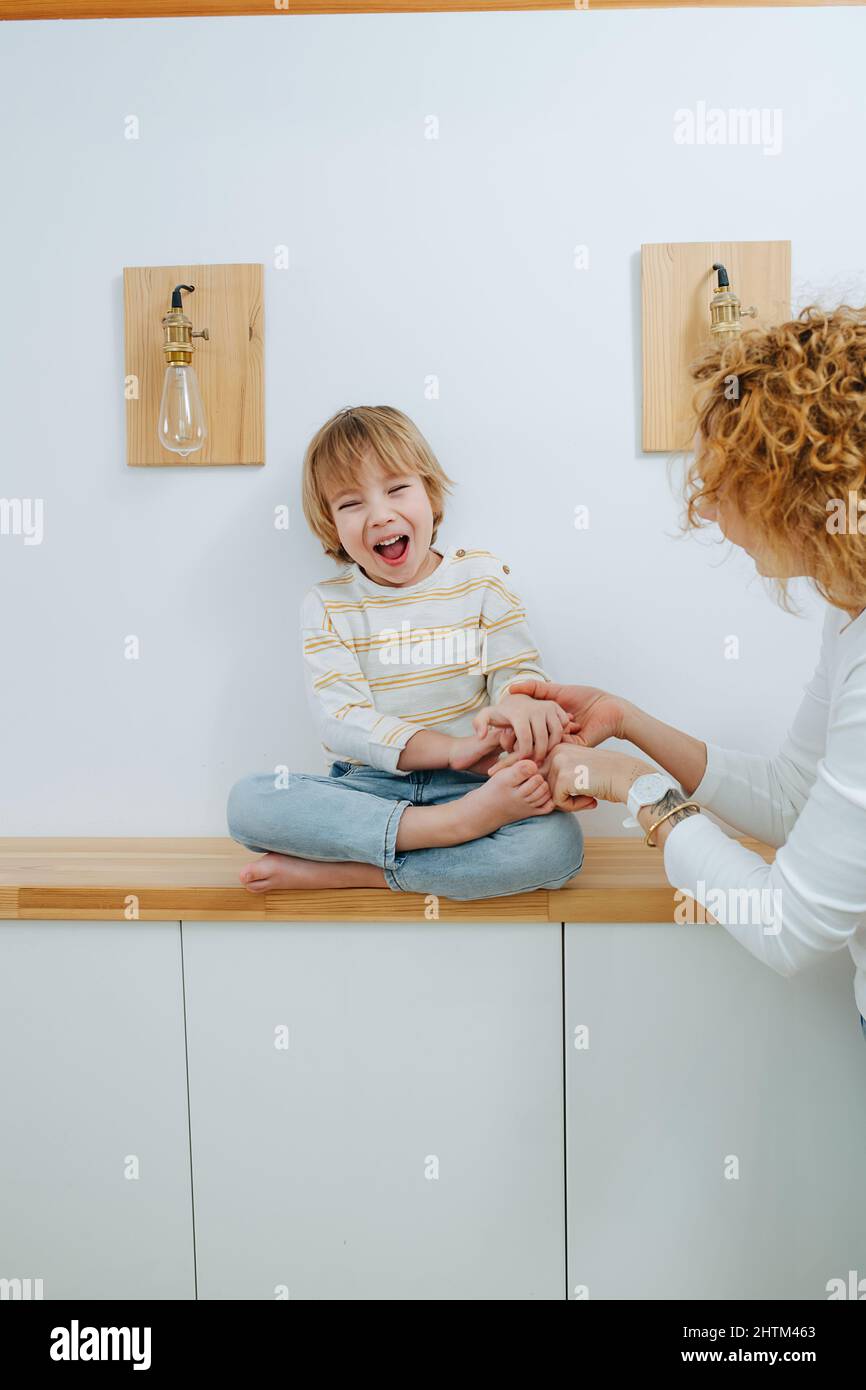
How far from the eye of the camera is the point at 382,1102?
142 centimetres

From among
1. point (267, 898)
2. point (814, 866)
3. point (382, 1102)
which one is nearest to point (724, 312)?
point (814, 866)

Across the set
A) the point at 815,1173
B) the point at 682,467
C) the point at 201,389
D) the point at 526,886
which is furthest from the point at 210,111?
the point at 815,1173

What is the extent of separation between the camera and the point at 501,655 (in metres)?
1.63

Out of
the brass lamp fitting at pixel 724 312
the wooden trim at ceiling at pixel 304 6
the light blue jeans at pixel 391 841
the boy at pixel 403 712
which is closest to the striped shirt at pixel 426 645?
the boy at pixel 403 712

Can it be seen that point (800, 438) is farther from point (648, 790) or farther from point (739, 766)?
point (739, 766)

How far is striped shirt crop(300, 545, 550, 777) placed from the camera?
1.63 metres

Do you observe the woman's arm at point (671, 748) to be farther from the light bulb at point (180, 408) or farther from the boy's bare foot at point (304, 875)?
the light bulb at point (180, 408)

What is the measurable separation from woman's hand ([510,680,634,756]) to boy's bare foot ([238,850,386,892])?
0.32m

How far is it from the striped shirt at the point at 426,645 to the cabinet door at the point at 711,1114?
1.35 feet

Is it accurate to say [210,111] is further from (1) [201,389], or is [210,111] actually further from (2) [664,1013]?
(2) [664,1013]

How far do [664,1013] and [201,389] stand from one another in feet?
3.75

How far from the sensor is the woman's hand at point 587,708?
1486 millimetres
